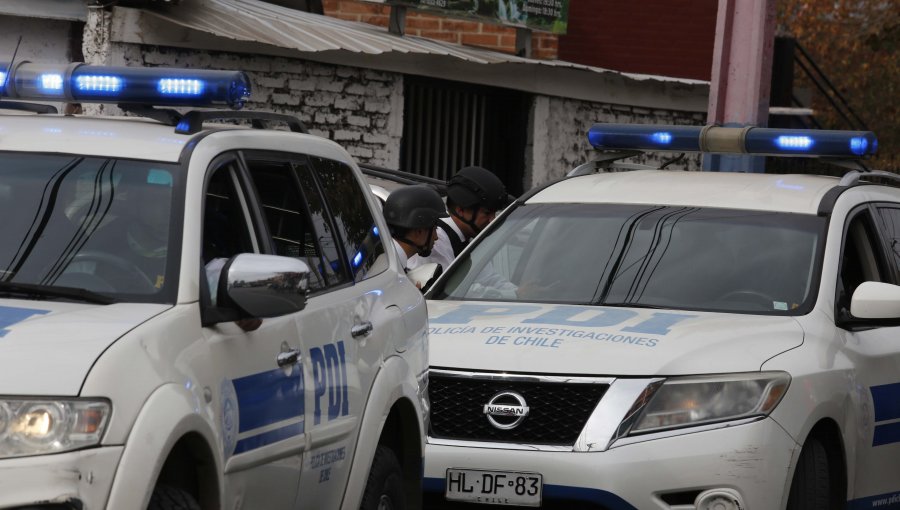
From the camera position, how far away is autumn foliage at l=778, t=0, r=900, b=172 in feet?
112

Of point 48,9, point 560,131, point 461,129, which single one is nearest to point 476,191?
point 48,9

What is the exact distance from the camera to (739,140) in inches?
329

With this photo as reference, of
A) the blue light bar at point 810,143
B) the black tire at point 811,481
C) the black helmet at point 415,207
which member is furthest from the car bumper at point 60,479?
the blue light bar at point 810,143

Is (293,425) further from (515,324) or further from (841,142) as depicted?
(841,142)

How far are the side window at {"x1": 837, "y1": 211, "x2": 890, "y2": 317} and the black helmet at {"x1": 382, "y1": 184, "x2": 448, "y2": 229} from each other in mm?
1930

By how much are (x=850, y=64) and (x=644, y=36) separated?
55.9 feet

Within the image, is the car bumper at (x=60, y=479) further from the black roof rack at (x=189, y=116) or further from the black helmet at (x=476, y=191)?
the black helmet at (x=476, y=191)

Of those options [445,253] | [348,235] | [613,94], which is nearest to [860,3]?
[613,94]

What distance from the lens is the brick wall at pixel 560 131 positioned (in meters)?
16.5

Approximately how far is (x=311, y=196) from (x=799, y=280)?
102 inches

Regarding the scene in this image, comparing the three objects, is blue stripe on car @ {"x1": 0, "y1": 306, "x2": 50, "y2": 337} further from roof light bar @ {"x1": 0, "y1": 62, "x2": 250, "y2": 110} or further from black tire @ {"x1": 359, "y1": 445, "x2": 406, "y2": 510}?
black tire @ {"x1": 359, "y1": 445, "x2": 406, "y2": 510}

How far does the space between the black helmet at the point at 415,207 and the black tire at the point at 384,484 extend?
2.47 m

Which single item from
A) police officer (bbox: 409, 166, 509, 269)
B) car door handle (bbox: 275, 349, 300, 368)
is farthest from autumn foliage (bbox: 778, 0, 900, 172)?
car door handle (bbox: 275, 349, 300, 368)

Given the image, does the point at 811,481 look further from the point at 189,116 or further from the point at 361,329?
the point at 189,116
